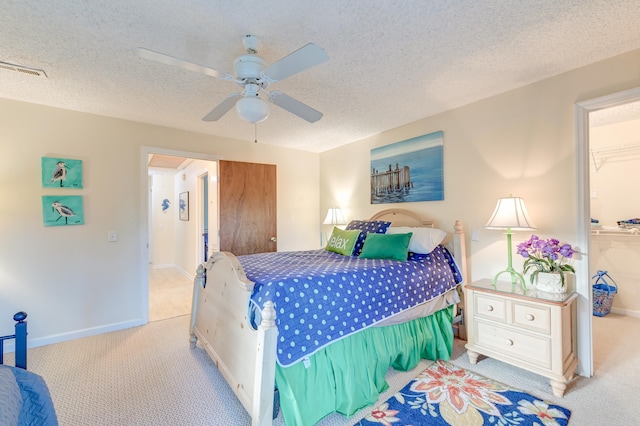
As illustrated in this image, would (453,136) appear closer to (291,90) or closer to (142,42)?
(291,90)

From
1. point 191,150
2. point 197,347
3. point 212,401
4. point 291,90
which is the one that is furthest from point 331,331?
point 191,150

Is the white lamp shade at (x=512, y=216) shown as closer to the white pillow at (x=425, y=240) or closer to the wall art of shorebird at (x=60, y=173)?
the white pillow at (x=425, y=240)

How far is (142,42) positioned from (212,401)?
96.6 inches

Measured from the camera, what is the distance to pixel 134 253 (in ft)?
10.9

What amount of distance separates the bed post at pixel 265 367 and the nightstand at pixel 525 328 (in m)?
1.77

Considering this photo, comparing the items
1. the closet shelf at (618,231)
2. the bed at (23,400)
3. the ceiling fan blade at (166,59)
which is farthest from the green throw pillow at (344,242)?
the closet shelf at (618,231)

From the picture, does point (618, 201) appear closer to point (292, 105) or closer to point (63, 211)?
point (292, 105)

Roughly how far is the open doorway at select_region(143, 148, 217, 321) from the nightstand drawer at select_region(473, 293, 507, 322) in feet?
11.3

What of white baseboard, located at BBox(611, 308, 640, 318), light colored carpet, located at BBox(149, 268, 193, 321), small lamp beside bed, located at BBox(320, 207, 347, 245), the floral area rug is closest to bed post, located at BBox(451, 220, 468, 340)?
the floral area rug

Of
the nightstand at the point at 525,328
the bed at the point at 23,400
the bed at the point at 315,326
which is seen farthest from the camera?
the nightstand at the point at 525,328

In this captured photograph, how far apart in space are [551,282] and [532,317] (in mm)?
328

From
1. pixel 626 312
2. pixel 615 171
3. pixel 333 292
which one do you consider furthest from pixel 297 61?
pixel 626 312

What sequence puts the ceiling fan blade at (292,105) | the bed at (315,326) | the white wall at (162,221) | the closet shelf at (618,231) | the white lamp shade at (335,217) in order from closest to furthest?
the bed at (315,326)
the ceiling fan blade at (292,105)
the closet shelf at (618,231)
the white lamp shade at (335,217)
the white wall at (162,221)

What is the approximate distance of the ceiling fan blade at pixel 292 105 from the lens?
1.85m
